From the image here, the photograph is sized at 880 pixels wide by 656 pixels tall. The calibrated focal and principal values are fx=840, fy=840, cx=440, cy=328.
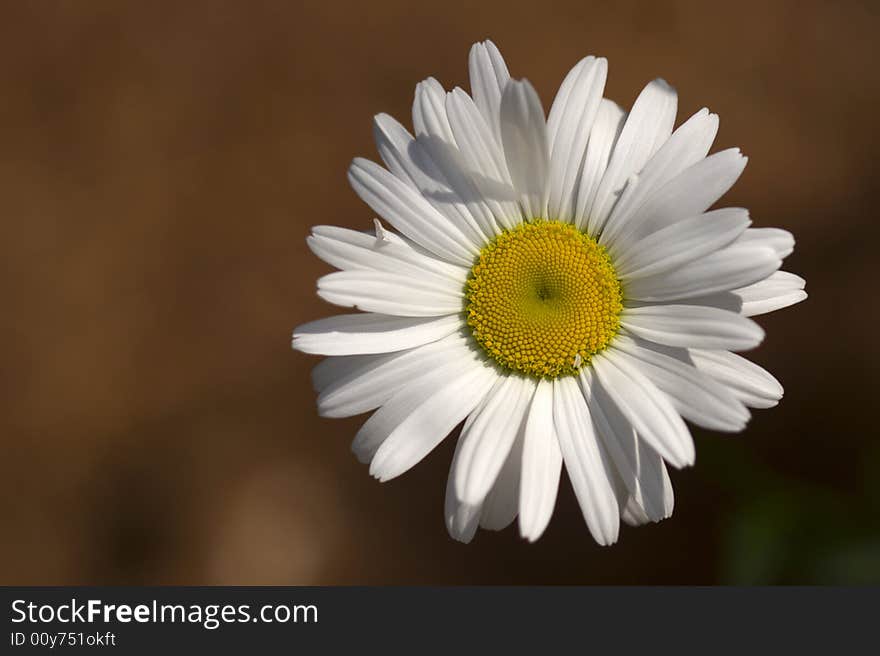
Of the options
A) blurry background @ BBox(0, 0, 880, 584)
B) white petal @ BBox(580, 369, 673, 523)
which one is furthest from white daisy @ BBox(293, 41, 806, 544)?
blurry background @ BBox(0, 0, 880, 584)

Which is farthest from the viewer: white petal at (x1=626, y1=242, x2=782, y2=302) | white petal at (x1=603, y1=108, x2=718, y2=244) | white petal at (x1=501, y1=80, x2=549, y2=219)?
white petal at (x1=603, y1=108, x2=718, y2=244)

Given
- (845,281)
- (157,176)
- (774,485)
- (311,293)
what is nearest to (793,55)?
(845,281)

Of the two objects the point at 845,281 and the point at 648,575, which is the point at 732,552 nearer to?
the point at 648,575

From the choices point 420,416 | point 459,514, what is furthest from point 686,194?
point 459,514

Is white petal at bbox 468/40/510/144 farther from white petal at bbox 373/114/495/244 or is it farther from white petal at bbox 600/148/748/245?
white petal at bbox 600/148/748/245

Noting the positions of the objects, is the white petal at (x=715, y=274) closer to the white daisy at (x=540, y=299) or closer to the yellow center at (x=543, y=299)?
the white daisy at (x=540, y=299)

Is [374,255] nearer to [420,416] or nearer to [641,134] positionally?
[420,416]
